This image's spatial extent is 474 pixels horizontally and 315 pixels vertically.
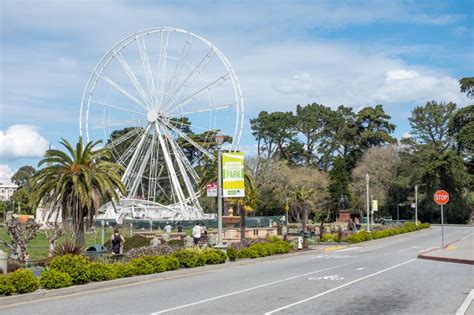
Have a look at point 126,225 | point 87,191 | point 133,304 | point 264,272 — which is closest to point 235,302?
point 133,304

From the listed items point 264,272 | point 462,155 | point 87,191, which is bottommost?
point 264,272

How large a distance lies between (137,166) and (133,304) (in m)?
49.4

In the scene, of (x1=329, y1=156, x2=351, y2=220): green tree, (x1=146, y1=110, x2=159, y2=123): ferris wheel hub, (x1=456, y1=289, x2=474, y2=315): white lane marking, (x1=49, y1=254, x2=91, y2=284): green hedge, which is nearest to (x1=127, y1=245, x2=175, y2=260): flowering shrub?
(x1=49, y1=254, x2=91, y2=284): green hedge

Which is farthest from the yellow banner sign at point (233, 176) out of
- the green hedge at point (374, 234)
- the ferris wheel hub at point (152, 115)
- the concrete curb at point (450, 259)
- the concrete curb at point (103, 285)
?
the ferris wheel hub at point (152, 115)

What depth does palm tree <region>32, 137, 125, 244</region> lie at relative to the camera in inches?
1097

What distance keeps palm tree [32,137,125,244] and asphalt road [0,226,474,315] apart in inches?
301

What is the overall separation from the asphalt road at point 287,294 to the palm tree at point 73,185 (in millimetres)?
7634

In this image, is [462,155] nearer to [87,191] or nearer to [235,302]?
[87,191]

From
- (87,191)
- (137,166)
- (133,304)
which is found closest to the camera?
(133,304)

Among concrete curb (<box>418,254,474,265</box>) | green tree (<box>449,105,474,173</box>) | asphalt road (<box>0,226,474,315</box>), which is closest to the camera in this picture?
asphalt road (<box>0,226,474,315</box>)

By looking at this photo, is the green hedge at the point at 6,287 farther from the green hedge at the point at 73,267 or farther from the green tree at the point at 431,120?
the green tree at the point at 431,120

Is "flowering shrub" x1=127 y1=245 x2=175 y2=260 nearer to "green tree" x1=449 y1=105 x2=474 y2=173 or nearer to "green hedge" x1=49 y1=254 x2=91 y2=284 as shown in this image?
"green hedge" x1=49 y1=254 x2=91 y2=284

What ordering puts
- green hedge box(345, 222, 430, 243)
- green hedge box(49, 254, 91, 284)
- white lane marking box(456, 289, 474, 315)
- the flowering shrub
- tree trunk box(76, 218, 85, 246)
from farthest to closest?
green hedge box(345, 222, 430, 243) < tree trunk box(76, 218, 85, 246) < the flowering shrub < green hedge box(49, 254, 91, 284) < white lane marking box(456, 289, 474, 315)

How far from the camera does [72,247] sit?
73.1 feet
